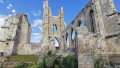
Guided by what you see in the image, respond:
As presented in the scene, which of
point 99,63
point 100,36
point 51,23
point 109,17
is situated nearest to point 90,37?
Answer: point 99,63

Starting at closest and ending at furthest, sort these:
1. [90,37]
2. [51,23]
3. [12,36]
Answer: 1. [90,37]
2. [12,36]
3. [51,23]

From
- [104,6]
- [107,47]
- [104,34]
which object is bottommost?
[107,47]

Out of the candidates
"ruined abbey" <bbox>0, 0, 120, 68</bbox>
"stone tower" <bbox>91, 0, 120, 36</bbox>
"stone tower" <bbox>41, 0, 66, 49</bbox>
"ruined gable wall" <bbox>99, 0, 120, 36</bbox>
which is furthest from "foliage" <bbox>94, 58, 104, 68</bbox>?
"stone tower" <bbox>41, 0, 66, 49</bbox>

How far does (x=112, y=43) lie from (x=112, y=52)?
2.42 ft

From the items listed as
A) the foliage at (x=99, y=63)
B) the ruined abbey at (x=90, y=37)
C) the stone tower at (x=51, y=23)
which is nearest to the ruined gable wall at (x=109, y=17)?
the ruined abbey at (x=90, y=37)

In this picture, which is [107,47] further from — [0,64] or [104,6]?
[0,64]

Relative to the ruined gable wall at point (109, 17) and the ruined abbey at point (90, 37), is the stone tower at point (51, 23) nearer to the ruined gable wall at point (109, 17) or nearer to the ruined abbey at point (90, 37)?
the ruined abbey at point (90, 37)

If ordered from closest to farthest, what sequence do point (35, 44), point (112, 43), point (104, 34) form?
point (112, 43) → point (104, 34) → point (35, 44)

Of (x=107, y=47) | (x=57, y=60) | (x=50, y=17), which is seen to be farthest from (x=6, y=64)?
(x=50, y=17)

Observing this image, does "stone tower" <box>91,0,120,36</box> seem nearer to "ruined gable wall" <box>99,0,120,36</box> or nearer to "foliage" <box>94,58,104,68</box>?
"ruined gable wall" <box>99,0,120,36</box>

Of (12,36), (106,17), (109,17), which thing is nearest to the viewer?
(109,17)

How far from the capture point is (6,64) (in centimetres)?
602

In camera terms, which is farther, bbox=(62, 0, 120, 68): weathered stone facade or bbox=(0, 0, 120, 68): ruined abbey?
bbox=(0, 0, 120, 68): ruined abbey

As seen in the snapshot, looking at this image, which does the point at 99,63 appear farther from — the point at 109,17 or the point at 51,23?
the point at 51,23
